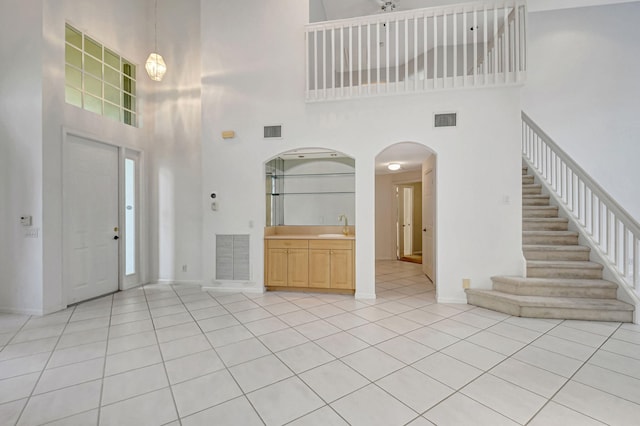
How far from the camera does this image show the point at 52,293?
3742mm

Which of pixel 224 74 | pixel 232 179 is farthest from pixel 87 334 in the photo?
pixel 224 74

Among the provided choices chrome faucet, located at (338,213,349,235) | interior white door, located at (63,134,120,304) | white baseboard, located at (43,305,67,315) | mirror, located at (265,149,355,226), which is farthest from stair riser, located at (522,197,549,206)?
white baseboard, located at (43,305,67,315)

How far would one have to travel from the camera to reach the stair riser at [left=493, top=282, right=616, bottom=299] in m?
3.68

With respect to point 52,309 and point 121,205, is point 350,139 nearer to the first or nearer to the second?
point 121,205

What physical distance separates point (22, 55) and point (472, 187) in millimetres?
6287

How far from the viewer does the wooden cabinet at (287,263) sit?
4.66m

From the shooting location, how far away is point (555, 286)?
377 centimetres

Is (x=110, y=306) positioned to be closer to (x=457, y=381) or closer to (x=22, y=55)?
(x=22, y=55)

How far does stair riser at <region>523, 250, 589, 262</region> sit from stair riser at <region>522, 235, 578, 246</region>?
0.99 ft

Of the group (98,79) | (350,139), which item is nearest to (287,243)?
(350,139)

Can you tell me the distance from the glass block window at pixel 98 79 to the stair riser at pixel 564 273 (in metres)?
6.98

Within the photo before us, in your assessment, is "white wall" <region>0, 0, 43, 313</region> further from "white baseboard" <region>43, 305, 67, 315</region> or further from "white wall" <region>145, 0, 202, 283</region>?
"white wall" <region>145, 0, 202, 283</region>

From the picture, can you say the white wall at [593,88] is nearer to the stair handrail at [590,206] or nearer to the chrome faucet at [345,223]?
the stair handrail at [590,206]

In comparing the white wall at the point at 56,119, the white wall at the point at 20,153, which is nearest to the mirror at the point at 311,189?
the white wall at the point at 56,119
